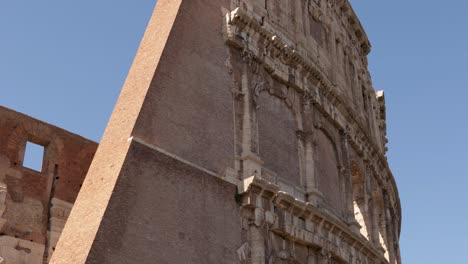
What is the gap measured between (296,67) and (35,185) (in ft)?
18.7

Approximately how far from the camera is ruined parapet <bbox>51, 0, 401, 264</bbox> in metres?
9.73

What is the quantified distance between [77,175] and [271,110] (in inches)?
150

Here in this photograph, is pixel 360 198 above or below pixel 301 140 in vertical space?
above

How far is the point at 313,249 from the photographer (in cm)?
1288

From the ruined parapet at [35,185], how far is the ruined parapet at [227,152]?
2173mm

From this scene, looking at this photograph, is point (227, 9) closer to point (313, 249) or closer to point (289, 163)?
point (289, 163)

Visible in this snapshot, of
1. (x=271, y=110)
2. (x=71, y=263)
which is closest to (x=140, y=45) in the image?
(x=271, y=110)

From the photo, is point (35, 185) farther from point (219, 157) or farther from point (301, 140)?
point (301, 140)

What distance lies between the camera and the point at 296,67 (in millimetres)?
14586

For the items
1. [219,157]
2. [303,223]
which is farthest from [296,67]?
[219,157]

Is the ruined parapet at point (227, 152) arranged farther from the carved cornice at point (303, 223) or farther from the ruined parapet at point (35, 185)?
the ruined parapet at point (35, 185)

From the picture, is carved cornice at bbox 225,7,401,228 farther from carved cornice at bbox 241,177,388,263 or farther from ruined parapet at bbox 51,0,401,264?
carved cornice at bbox 241,177,388,263

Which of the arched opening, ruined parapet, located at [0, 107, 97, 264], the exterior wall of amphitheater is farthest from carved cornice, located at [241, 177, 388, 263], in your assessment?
ruined parapet, located at [0, 107, 97, 264]

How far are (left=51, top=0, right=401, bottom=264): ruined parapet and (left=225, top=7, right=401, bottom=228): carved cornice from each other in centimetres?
3
